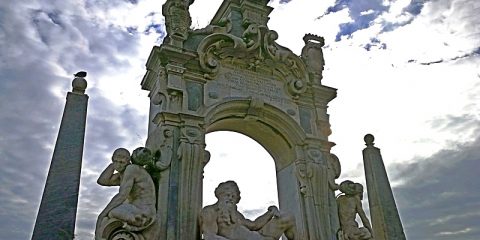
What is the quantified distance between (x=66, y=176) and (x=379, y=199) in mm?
5577

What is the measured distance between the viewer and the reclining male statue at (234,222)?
7.15 meters

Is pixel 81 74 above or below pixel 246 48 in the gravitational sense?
below

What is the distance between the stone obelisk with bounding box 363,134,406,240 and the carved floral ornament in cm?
192

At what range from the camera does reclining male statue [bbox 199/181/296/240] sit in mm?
7152

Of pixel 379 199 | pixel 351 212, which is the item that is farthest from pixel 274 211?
pixel 379 199

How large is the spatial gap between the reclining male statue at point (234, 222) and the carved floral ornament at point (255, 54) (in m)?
2.48

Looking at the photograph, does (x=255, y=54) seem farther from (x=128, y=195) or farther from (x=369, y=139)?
(x=128, y=195)

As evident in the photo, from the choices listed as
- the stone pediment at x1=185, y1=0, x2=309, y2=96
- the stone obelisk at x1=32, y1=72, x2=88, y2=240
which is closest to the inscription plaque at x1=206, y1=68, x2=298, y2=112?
the stone pediment at x1=185, y1=0, x2=309, y2=96

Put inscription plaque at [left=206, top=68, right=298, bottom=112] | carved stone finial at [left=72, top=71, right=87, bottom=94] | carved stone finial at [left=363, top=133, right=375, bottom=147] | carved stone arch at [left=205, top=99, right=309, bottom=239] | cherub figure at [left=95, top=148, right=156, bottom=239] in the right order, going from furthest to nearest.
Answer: carved stone finial at [left=363, top=133, right=375, bottom=147] → inscription plaque at [left=206, top=68, right=298, bottom=112] → carved stone arch at [left=205, top=99, right=309, bottom=239] → carved stone finial at [left=72, top=71, right=87, bottom=94] → cherub figure at [left=95, top=148, right=156, bottom=239]

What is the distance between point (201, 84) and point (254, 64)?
52.8 inches

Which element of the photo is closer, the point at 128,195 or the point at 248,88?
the point at 128,195

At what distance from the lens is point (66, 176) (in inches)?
243

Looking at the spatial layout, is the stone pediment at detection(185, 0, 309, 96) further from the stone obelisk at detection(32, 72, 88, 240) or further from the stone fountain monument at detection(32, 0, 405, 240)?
the stone obelisk at detection(32, 72, 88, 240)

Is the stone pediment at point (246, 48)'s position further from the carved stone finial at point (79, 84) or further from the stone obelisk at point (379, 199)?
→ the carved stone finial at point (79, 84)
